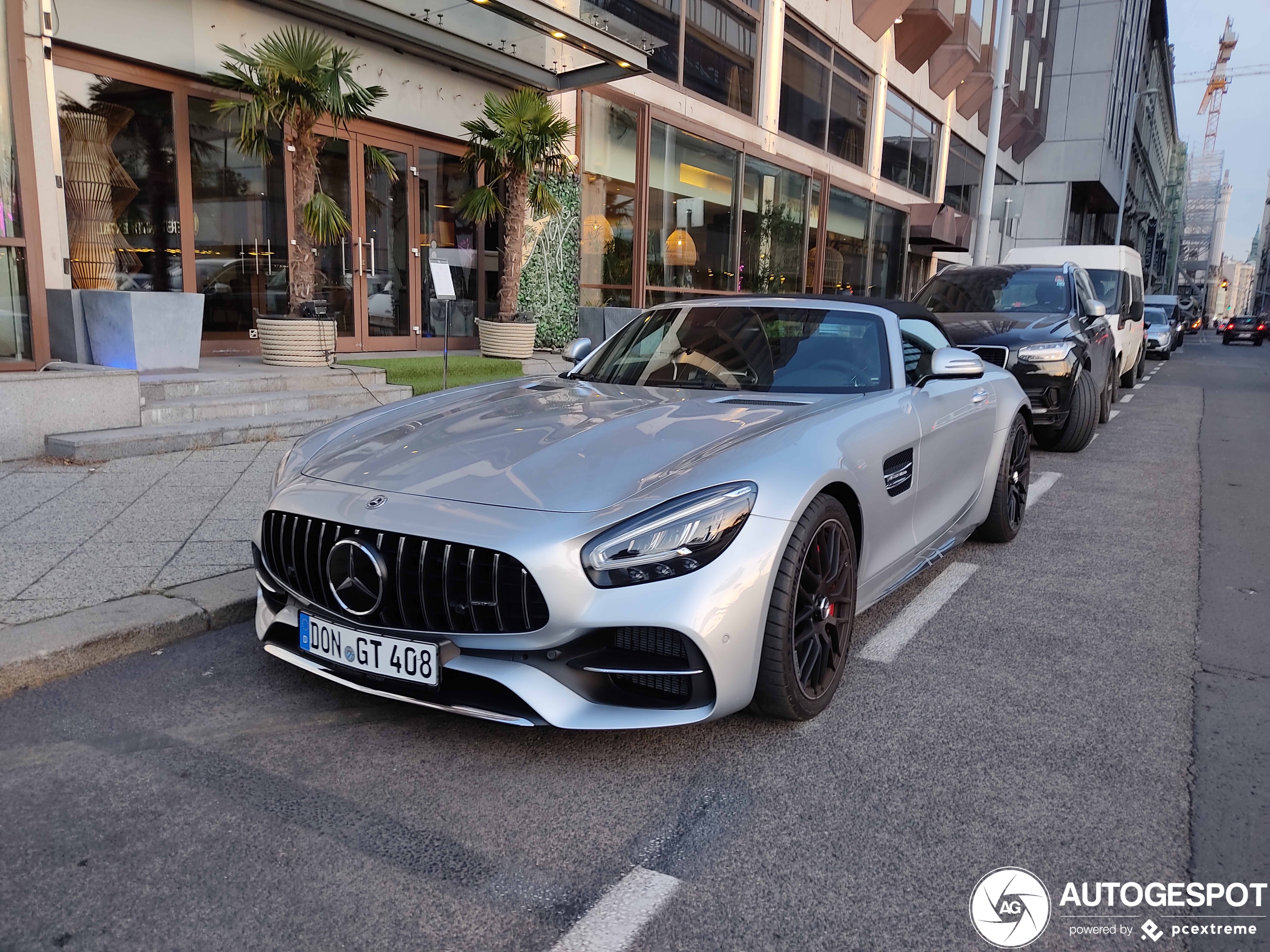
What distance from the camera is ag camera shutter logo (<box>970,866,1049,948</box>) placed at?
2.04 metres

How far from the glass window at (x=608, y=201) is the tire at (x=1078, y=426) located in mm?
7371

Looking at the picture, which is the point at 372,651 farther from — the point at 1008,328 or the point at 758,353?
the point at 1008,328

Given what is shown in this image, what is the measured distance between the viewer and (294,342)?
29.7ft

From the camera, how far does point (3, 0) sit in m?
6.52

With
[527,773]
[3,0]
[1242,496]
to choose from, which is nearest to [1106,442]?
[1242,496]

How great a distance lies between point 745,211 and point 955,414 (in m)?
14.4

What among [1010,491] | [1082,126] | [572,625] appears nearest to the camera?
[572,625]

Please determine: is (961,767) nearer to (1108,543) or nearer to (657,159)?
(1108,543)

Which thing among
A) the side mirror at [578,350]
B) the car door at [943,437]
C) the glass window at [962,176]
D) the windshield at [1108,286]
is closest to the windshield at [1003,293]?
the windshield at [1108,286]

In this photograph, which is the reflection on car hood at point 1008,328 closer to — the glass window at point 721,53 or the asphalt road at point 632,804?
the asphalt road at point 632,804

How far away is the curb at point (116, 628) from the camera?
326cm

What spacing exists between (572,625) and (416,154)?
10806mm

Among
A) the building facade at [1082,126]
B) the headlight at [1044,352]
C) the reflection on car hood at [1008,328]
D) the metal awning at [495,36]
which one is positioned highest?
the building facade at [1082,126]

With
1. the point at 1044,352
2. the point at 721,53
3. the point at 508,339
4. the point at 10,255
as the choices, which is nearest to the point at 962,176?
the point at 721,53
